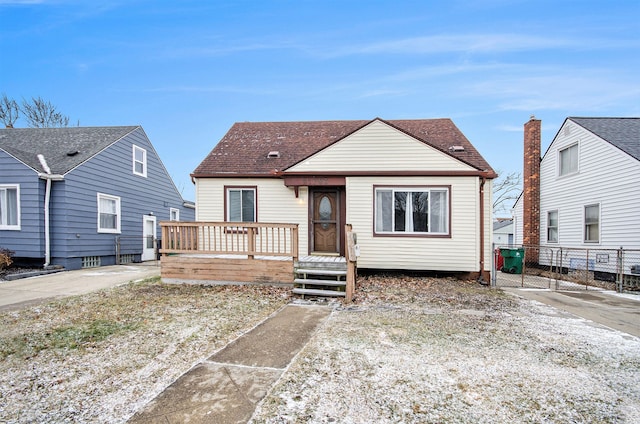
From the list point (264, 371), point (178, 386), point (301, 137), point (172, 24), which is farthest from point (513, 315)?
point (172, 24)

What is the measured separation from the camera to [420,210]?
9156 millimetres

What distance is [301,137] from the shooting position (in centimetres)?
1182

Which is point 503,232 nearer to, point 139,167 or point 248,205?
point 248,205

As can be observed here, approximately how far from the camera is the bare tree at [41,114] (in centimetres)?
2453

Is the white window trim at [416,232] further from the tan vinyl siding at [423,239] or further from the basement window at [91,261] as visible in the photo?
the basement window at [91,261]

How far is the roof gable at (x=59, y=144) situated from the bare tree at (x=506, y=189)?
3252 cm

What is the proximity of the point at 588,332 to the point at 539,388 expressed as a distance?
276 cm

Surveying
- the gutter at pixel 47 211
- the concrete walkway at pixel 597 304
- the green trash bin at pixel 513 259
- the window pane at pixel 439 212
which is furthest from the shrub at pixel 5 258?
the green trash bin at pixel 513 259

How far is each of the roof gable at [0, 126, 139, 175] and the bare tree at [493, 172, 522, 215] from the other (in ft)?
107

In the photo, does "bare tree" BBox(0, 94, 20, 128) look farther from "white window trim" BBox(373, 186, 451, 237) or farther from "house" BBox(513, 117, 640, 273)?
"house" BBox(513, 117, 640, 273)

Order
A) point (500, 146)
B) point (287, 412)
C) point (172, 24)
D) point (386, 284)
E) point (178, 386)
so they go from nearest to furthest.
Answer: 1. point (287, 412)
2. point (178, 386)
3. point (386, 284)
4. point (172, 24)
5. point (500, 146)

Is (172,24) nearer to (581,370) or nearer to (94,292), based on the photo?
(94,292)

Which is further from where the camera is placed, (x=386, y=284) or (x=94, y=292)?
(x=386, y=284)

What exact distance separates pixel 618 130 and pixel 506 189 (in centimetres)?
2215
